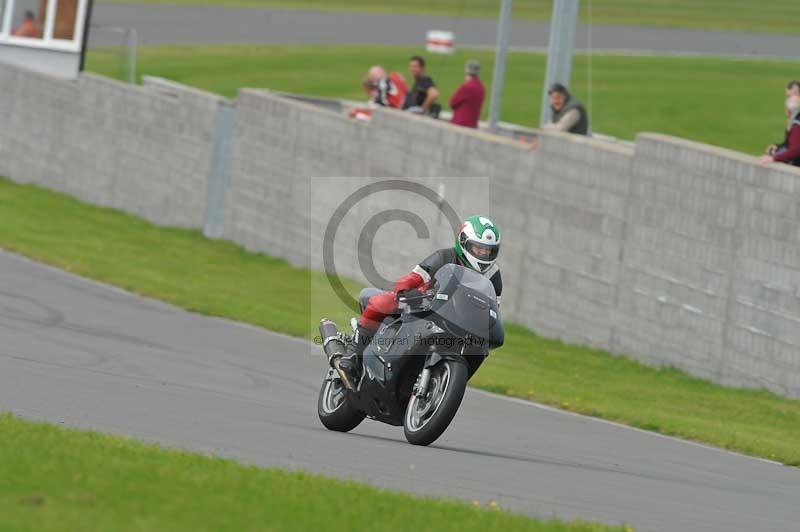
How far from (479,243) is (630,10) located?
51.8 m

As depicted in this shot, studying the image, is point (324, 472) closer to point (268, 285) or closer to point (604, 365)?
point (604, 365)

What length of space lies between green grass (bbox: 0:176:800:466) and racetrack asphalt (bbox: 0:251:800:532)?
0.63 meters

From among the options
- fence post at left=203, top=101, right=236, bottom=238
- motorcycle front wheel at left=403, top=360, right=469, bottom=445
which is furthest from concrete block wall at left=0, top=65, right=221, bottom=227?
motorcycle front wheel at left=403, top=360, right=469, bottom=445

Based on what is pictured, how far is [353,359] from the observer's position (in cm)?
1204

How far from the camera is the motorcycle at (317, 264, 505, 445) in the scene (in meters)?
11.1

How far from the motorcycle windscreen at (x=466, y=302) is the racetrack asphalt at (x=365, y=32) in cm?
3938

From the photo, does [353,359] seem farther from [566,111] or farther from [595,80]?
[595,80]

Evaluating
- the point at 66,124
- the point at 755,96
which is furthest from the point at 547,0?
the point at 66,124

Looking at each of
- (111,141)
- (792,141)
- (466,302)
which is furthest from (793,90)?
(111,141)

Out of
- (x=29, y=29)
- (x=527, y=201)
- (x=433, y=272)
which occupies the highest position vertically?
(x=29, y=29)

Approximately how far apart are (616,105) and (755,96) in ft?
11.6

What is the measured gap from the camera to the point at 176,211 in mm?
29359

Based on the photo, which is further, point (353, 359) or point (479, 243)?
point (353, 359)
